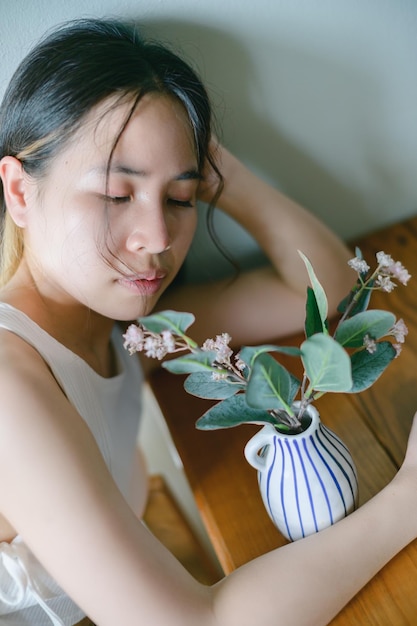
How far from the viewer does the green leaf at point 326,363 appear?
60 centimetres

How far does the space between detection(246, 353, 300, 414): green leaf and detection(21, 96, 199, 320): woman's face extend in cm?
24

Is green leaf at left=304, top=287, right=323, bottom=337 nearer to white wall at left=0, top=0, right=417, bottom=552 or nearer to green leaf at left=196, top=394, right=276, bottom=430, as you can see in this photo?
green leaf at left=196, top=394, right=276, bottom=430

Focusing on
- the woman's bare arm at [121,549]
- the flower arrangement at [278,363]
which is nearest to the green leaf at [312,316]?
the flower arrangement at [278,363]

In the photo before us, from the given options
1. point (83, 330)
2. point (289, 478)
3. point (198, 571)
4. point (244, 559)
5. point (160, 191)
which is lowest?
point (198, 571)

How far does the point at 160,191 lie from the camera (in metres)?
0.79

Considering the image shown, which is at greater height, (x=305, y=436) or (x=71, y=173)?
(x=71, y=173)

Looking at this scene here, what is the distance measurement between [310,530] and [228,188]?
1.67ft

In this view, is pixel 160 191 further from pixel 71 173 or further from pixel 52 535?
pixel 52 535

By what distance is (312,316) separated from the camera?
2.31 feet

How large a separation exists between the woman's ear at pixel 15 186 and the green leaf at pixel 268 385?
0.39 metres

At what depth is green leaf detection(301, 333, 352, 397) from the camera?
0.60 m

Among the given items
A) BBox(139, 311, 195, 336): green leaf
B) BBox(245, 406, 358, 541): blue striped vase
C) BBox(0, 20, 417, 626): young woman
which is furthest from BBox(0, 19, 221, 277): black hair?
BBox(245, 406, 358, 541): blue striped vase

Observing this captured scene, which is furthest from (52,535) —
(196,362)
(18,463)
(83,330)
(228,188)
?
(228,188)

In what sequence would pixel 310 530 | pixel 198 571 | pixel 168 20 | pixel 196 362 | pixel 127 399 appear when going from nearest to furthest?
1. pixel 196 362
2. pixel 310 530
3. pixel 168 20
4. pixel 127 399
5. pixel 198 571
